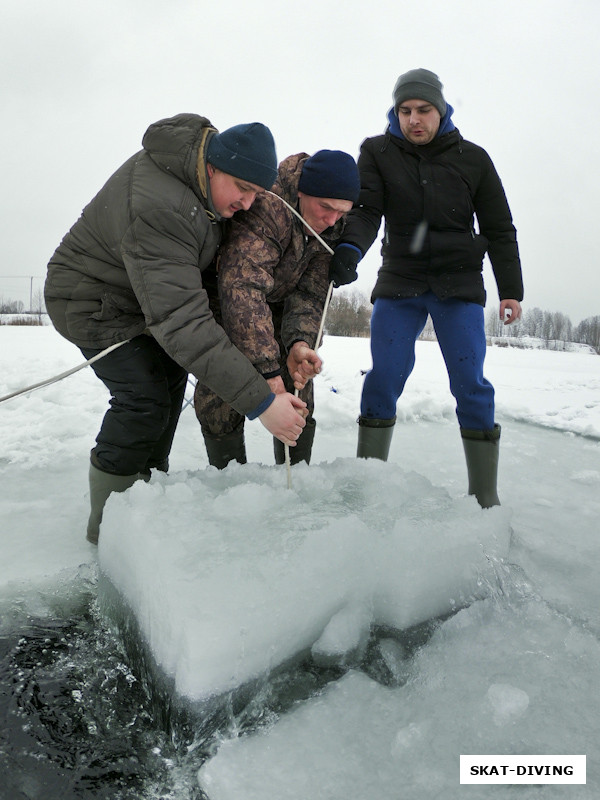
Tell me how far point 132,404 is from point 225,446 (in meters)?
0.59

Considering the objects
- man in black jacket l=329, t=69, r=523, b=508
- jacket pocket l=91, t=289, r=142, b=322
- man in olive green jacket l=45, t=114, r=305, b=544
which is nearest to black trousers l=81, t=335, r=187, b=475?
man in olive green jacket l=45, t=114, r=305, b=544

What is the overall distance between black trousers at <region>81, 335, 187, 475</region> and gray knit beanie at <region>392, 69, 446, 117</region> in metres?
1.55

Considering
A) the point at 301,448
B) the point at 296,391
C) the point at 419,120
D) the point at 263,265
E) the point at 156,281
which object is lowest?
the point at 301,448

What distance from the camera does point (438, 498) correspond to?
77.5 inches

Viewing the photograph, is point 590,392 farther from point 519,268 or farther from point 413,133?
point 413,133

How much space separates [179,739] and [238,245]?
1.54 m

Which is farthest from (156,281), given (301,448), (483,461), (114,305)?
(483,461)

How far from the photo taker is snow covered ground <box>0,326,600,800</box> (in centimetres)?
122

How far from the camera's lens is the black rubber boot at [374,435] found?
111 inches

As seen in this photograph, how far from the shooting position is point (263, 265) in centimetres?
208

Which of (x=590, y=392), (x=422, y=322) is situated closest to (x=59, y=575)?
(x=422, y=322)

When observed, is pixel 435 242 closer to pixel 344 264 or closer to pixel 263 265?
pixel 344 264
